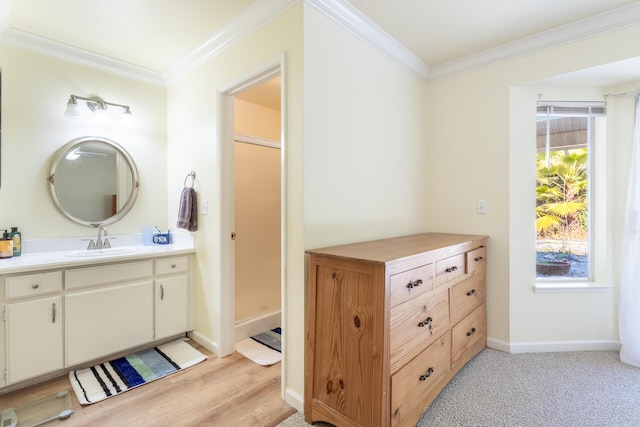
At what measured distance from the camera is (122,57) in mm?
2576

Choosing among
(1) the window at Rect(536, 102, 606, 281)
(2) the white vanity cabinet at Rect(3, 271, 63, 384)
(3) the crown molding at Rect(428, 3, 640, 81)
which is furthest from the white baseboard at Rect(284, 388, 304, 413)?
(3) the crown molding at Rect(428, 3, 640, 81)

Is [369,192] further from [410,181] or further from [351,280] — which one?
[351,280]

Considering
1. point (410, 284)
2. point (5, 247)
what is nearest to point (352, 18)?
point (410, 284)

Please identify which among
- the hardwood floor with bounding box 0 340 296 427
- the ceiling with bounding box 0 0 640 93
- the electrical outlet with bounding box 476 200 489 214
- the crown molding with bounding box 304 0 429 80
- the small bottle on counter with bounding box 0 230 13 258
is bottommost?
the hardwood floor with bounding box 0 340 296 427

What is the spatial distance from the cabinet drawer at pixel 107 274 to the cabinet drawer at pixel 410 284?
1962mm

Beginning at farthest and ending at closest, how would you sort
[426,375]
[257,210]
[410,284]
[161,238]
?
1. [257,210]
2. [161,238]
3. [426,375]
4. [410,284]

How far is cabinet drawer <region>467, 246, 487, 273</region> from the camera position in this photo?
2.23 m

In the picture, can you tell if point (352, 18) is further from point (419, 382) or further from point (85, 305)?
point (85, 305)

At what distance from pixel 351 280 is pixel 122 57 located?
2.63m

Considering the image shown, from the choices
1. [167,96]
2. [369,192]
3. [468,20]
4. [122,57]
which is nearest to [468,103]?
[468,20]

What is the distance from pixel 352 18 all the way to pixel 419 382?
7.18 feet

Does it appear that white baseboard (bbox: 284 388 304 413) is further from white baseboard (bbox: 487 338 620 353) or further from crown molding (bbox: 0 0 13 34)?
crown molding (bbox: 0 0 13 34)

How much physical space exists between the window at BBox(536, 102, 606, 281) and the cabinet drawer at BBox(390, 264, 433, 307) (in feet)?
5.06

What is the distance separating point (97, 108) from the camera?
2.55 metres
